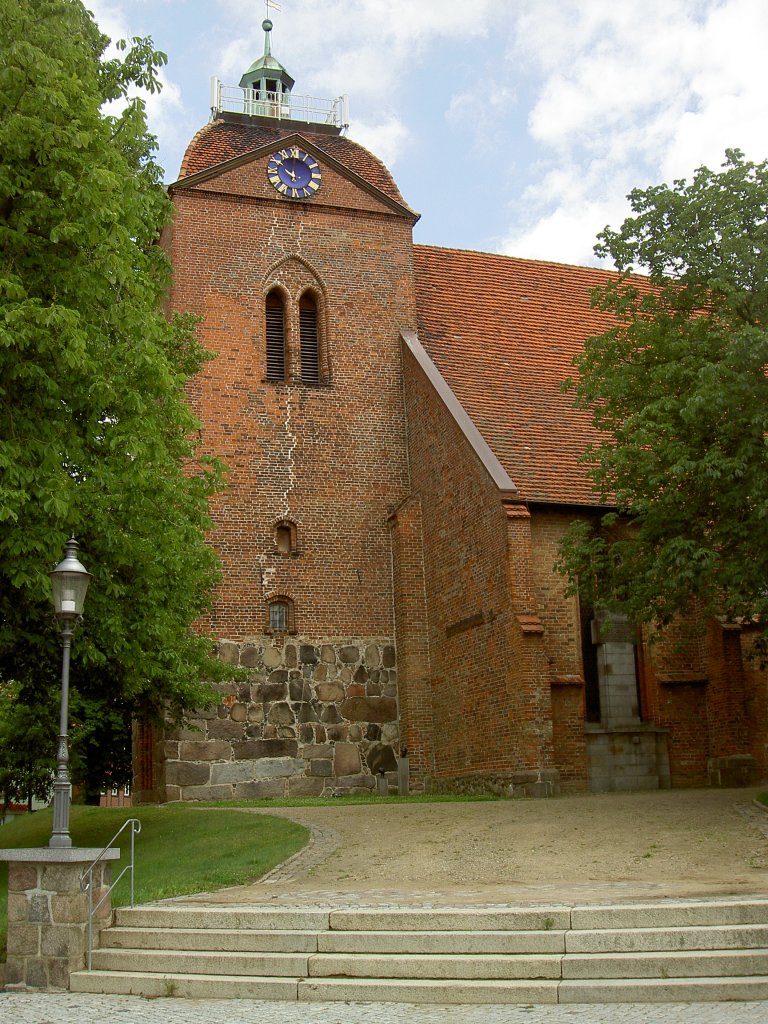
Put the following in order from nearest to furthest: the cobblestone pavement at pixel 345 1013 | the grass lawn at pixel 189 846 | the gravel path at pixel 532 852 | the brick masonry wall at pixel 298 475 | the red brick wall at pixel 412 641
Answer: the cobblestone pavement at pixel 345 1013 < the gravel path at pixel 532 852 < the grass lawn at pixel 189 846 < the brick masonry wall at pixel 298 475 < the red brick wall at pixel 412 641

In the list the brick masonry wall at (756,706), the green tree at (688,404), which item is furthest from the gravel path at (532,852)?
the brick masonry wall at (756,706)

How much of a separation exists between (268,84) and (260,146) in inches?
152

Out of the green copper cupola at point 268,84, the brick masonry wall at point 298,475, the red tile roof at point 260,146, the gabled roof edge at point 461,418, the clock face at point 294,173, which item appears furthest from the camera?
the green copper cupola at point 268,84

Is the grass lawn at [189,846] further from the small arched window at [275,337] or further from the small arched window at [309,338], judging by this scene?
the small arched window at [309,338]

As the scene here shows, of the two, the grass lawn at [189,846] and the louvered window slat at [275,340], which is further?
the louvered window slat at [275,340]

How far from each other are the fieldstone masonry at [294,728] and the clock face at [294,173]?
9.17 metres

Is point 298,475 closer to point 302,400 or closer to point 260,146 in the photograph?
point 302,400

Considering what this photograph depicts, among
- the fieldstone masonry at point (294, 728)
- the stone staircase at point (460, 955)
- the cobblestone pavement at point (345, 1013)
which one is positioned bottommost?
the cobblestone pavement at point (345, 1013)

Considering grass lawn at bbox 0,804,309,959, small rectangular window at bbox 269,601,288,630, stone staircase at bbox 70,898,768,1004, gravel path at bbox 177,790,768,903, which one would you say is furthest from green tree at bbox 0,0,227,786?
small rectangular window at bbox 269,601,288,630

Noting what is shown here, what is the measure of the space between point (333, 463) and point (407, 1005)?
49.5 feet

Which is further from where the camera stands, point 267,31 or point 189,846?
point 267,31

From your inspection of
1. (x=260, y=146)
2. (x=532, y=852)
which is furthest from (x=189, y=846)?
(x=260, y=146)

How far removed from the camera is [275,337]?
22.6 meters

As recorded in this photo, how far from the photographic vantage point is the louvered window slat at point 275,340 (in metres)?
22.3
